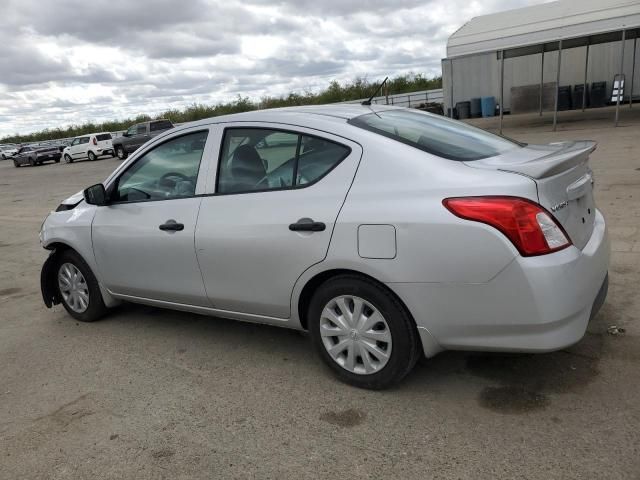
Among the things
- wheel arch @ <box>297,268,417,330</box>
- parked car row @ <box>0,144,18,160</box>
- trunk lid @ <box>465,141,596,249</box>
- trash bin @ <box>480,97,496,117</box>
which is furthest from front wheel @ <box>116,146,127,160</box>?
trunk lid @ <box>465,141,596,249</box>

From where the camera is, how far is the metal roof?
1553cm

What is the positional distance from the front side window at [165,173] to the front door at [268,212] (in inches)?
10.2

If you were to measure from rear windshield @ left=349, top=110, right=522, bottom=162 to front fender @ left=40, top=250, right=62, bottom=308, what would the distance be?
122 inches

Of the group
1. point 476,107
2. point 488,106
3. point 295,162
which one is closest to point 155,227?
point 295,162

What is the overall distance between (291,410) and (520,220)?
162cm

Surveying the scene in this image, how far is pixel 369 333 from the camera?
3.11 meters

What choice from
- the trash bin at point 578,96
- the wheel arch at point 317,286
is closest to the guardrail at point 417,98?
the trash bin at point 578,96

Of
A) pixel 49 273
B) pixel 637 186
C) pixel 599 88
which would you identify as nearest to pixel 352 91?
pixel 599 88

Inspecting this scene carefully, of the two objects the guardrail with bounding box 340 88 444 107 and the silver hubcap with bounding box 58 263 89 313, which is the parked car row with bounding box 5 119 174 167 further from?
the silver hubcap with bounding box 58 263 89 313

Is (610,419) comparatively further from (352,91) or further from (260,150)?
(352,91)

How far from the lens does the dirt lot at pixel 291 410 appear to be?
2.62 m

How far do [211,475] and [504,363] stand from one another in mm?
1870

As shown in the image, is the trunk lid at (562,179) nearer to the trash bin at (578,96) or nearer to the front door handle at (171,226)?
the front door handle at (171,226)

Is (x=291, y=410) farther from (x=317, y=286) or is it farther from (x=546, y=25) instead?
(x=546, y=25)
